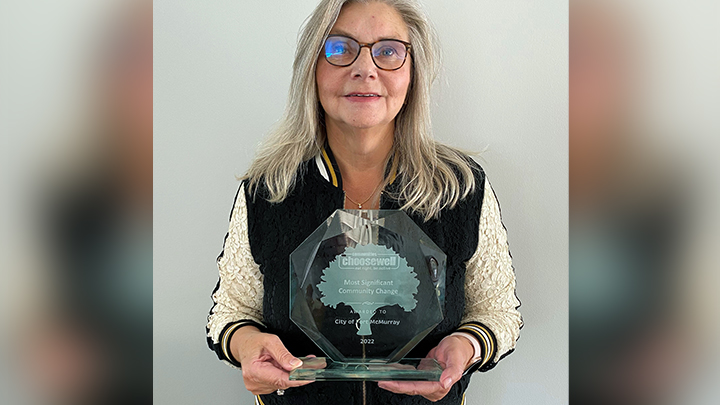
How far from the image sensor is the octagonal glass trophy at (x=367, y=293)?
943 millimetres

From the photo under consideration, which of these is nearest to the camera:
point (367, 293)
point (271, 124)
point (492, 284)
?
point (367, 293)

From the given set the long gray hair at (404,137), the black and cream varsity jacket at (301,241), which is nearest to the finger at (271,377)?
the black and cream varsity jacket at (301,241)

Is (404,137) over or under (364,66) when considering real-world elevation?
under

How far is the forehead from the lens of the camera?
1.12 metres

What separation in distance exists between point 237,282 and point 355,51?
0.54 m

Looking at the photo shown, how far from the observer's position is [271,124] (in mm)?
1506

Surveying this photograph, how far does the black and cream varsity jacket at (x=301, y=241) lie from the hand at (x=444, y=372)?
0.19 ft

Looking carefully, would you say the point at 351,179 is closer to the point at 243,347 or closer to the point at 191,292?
the point at 243,347

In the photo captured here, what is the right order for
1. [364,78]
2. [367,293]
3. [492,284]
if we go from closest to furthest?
[367,293]
[364,78]
[492,284]
